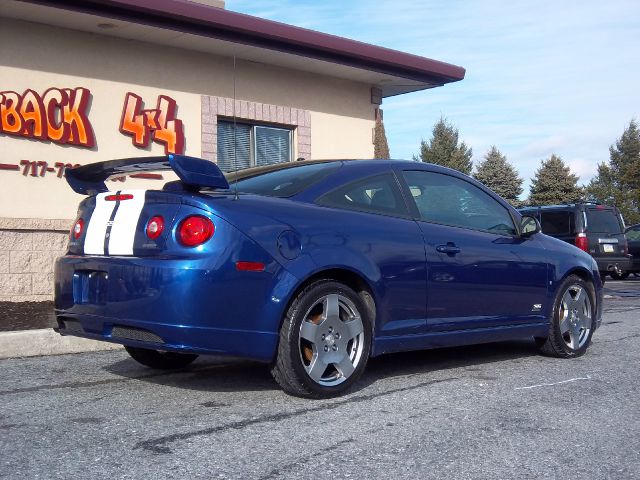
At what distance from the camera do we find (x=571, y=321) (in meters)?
6.52

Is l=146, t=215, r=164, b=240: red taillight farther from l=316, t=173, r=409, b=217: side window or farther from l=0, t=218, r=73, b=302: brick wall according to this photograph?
l=0, t=218, r=73, b=302: brick wall

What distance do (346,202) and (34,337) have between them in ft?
10.0

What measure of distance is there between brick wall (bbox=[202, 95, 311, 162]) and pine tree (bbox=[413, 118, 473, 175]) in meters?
48.3

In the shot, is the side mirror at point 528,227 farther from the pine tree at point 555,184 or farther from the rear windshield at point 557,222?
the pine tree at point 555,184

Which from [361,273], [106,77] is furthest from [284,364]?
[106,77]

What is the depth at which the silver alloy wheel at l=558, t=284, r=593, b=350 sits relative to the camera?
6.46 m

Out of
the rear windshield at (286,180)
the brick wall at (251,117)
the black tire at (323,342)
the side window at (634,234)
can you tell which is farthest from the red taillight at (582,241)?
the black tire at (323,342)

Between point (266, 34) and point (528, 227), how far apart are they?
5382 mm

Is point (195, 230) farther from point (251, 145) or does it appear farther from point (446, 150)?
point (446, 150)

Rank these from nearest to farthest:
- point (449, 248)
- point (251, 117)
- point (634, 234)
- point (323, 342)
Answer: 1. point (323, 342)
2. point (449, 248)
3. point (251, 117)
4. point (634, 234)

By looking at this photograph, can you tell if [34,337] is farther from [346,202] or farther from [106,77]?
[106,77]

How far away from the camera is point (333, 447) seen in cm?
374

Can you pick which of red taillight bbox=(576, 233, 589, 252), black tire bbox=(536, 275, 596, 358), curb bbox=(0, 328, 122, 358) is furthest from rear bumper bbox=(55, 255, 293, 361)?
red taillight bbox=(576, 233, 589, 252)

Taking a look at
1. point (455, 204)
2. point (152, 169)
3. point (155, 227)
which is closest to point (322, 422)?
point (155, 227)
